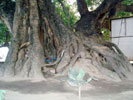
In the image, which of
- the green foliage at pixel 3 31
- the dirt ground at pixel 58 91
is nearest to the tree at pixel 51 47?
the dirt ground at pixel 58 91

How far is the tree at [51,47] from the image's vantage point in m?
5.72

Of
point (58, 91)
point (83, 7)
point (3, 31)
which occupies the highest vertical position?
point (83, 7)

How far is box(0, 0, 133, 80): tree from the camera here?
572 cm

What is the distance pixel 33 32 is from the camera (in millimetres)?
6141

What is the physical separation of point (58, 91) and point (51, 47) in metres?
3.32

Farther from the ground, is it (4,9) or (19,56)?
(4,9)

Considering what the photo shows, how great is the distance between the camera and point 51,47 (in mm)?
7160

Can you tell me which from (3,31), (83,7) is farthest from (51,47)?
(3,31)

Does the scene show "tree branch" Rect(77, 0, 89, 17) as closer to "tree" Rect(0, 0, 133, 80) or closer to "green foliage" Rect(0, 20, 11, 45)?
"tree" Rect(0, 0, 133, 80)

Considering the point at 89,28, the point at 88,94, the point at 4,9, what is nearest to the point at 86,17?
the point at 89,28

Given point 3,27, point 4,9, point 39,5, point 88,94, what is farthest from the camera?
point 3,27

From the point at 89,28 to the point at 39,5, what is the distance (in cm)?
244

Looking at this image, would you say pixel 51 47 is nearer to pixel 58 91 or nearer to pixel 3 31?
pixel 58 91

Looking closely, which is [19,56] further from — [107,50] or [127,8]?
[127,8]
